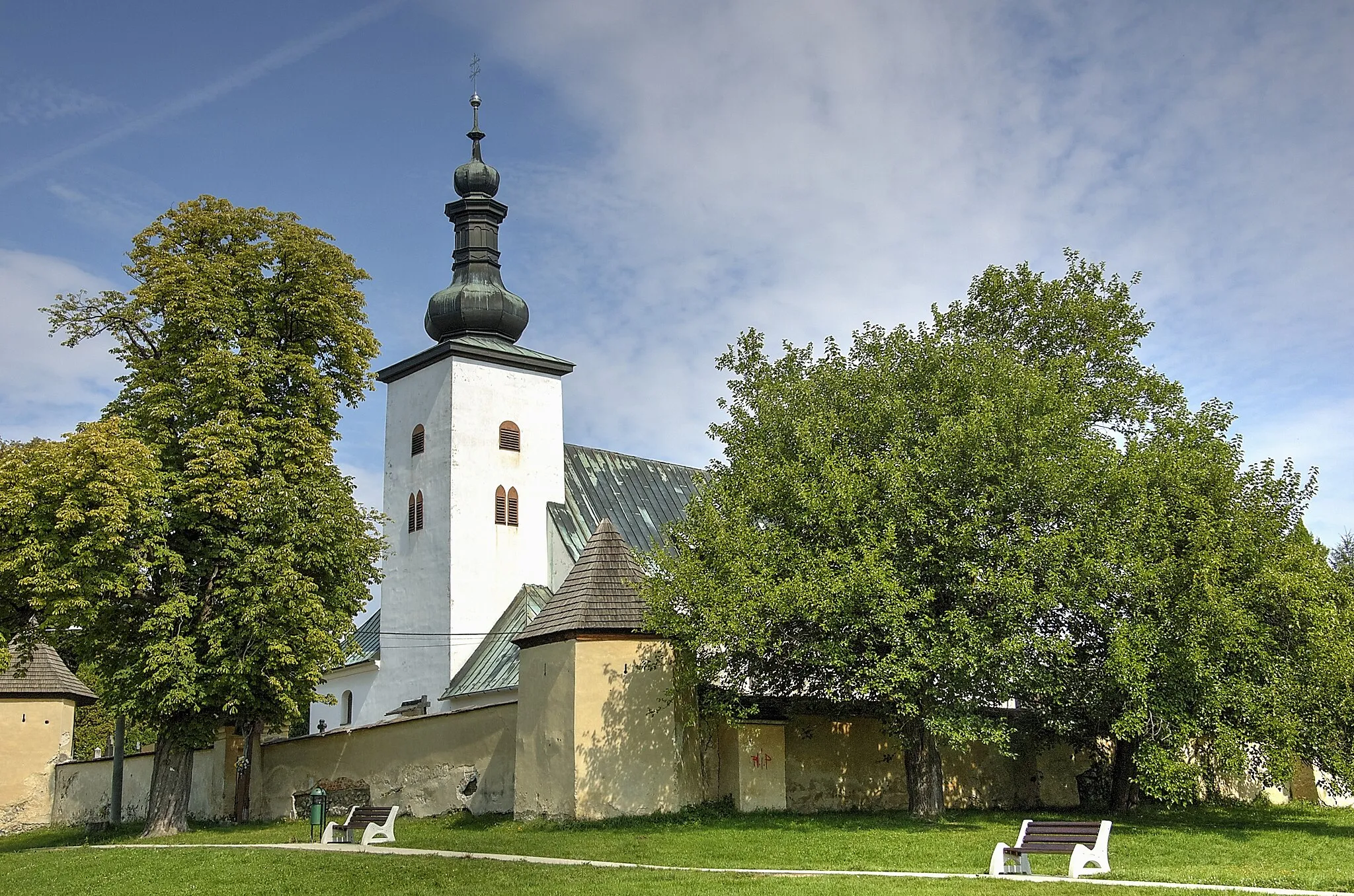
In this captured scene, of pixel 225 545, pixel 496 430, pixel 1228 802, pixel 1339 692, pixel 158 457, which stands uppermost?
pixel 496 430

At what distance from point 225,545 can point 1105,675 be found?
15664 millimetres

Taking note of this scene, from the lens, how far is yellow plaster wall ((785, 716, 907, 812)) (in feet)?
71.2

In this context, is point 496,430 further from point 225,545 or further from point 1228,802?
point 1228,802

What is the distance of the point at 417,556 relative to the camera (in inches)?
1372

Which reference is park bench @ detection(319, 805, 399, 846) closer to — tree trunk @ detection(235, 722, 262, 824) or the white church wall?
tree trunk @ detection(235, 722, 262, 824)

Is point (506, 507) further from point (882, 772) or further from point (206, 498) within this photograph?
point (882, 772)

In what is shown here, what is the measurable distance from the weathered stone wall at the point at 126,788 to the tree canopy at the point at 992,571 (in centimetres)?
1271

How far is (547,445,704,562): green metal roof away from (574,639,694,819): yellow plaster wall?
45.8 ft

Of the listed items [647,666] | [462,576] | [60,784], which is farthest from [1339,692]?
[60,784]

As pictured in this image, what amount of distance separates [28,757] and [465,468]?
43.0 ft

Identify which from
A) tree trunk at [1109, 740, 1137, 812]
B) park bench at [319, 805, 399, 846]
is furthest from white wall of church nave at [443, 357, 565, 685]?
tree trunk at [1109, 740, 1137, 812]

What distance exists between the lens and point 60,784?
3092 centimetres

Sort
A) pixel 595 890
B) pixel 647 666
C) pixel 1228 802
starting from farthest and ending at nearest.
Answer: pixel 1228 802 < pixel 647 666 < pixel 595 890

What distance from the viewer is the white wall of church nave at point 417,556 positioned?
111 ft
